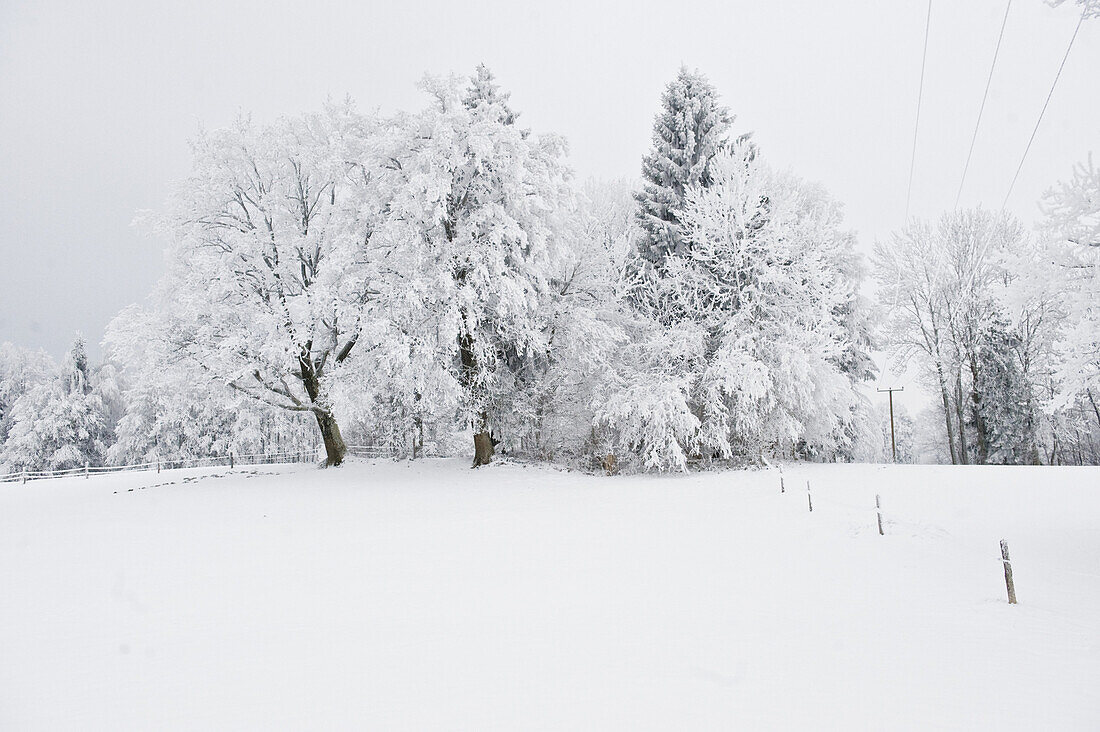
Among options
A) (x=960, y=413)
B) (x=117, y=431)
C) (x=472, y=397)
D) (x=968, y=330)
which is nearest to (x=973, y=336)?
(x=968, y=330)

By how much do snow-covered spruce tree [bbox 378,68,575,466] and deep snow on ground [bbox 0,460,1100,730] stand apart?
6343 mm

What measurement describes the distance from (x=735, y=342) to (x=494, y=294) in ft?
26.4

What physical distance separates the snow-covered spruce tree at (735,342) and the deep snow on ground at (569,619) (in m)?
5.57

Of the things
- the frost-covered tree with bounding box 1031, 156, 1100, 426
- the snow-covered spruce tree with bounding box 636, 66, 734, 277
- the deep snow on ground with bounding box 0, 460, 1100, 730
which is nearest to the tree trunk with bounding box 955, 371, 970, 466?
the deep snow on ground with bounding box 0, 460, 1100, 730

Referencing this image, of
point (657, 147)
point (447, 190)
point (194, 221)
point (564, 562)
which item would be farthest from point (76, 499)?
point (657, 147)

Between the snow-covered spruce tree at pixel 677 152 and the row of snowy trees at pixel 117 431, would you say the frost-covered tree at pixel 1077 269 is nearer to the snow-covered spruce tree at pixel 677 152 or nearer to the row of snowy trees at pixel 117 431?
the snow-covered spruce tree at pixel 677 152

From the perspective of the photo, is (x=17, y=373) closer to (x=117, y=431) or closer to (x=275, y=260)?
(x=117, y=431)

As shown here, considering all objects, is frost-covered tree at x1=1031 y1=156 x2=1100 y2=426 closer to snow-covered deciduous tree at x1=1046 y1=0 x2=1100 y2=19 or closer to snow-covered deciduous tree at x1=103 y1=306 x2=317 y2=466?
snow-covered deciduous tree at x1=1046 y1=0 x2=1100 y2=19

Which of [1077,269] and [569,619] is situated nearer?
[569,619]

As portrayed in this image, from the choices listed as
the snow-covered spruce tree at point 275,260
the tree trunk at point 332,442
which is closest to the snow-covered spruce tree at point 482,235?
the snow-covered spruce tree at point 275,260

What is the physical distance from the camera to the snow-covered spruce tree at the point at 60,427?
36.4 metres

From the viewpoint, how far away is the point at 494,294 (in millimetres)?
16391

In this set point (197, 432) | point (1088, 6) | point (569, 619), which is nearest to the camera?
point (569, 619)

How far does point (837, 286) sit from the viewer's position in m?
18.9
